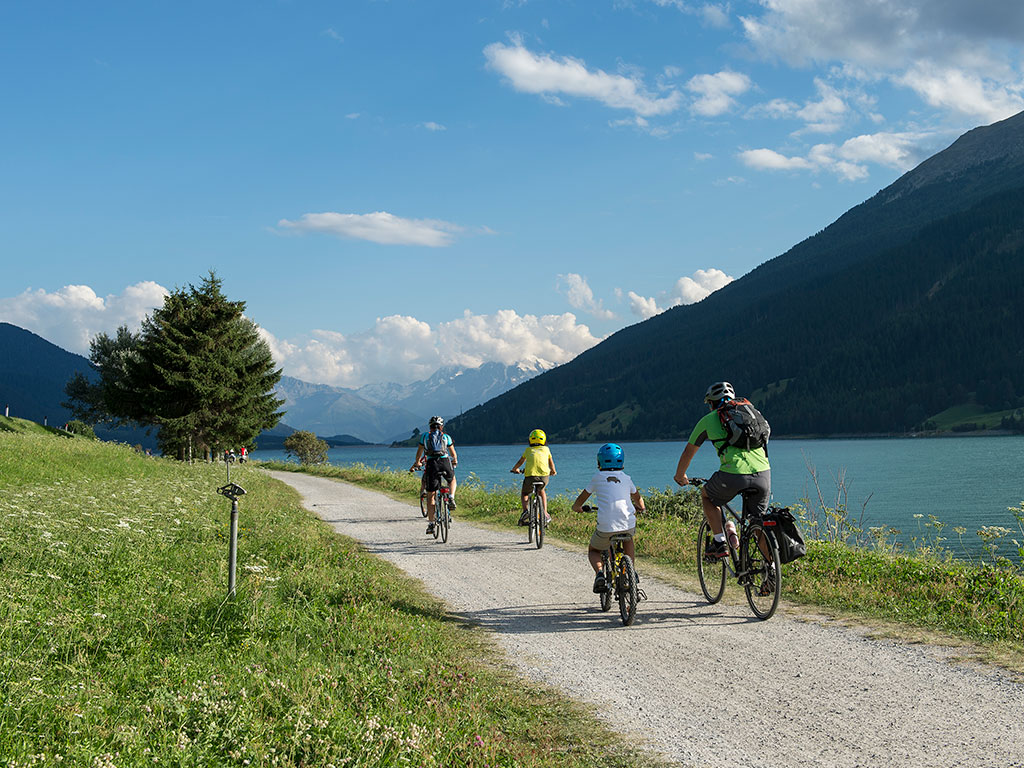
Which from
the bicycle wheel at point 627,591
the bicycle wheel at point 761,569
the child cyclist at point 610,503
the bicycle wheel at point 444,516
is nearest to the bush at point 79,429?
the bicycle wheel at point 444,516

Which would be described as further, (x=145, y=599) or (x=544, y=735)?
(x=145, y=599)

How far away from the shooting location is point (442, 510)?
15664mm

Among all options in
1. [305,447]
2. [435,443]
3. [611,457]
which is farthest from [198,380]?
[305,447]

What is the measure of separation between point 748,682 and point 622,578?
2.31 m

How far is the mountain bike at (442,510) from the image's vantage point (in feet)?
51.0

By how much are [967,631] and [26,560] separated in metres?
10.6

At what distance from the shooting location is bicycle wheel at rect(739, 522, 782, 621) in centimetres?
821

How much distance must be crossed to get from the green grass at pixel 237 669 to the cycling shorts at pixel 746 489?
3197 millimetres

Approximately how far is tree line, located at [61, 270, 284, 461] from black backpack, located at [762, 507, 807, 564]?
Result: 39562 millimetres

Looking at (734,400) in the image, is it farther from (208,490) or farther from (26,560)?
(208,490)

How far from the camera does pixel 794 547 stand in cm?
796

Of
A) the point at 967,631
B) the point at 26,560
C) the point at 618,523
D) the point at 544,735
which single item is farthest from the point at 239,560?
the point at 967,631

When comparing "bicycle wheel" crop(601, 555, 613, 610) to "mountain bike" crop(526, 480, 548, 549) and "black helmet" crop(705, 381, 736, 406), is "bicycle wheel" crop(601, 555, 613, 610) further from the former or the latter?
"mountain bike" crop(526, 480, 548, 549)

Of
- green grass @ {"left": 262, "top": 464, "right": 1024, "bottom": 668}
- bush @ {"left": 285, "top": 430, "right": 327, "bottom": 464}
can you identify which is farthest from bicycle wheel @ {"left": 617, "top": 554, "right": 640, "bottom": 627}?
bush @ {"left": 285, "top": 430, "right": 327, "bottom": 464}
